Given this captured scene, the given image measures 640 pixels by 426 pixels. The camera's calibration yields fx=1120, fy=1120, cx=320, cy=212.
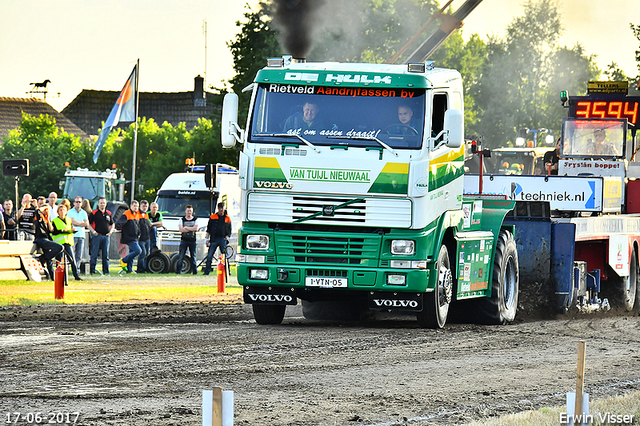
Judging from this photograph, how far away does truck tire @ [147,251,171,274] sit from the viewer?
29250 millimetres

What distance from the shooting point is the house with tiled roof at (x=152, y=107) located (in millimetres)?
99688

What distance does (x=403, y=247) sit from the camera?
13.3 meters

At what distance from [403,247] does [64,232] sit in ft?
39.5

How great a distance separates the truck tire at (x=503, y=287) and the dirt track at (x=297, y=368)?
0.68 meters

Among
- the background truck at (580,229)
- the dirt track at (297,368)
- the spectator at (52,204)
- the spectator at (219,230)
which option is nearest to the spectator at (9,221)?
the spectator at (52,204)

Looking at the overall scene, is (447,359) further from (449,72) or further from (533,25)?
(533,25)

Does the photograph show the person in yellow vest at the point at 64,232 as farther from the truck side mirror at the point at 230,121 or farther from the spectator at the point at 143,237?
the truck side mirror at the point at 230,121

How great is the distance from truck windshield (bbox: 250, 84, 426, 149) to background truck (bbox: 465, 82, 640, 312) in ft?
11.6

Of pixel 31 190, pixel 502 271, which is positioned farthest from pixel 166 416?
pixel 31 190

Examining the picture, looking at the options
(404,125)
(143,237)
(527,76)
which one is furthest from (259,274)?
(527,76)

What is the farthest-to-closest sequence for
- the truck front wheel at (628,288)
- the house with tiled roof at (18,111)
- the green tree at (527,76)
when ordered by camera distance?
the green tree at (527,76)
the house with tiled roof at (18,111)
the truck front wheel at (628,288)

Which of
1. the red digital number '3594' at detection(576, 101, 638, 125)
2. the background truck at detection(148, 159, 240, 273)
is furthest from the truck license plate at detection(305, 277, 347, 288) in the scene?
the background truck at detection(148, 159, 240, 273)

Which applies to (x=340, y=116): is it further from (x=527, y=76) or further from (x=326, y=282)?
(x=527, y=76)

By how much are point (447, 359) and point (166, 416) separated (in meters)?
4.29
